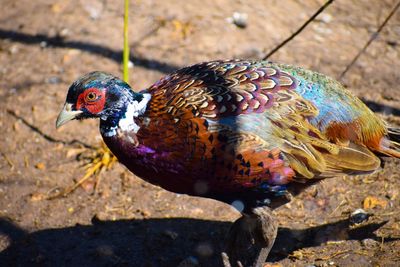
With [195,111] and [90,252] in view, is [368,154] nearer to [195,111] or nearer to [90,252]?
[195,111]

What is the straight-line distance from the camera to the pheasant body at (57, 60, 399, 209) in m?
3.61

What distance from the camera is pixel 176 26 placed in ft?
21.4

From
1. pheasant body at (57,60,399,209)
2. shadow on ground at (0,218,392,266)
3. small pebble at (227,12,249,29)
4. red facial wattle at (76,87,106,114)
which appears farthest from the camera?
small pebble at (227,12,249,29)

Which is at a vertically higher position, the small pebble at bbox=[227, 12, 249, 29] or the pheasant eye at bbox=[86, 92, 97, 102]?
the pheasant eye at bbox=[86, 92, 97, 102]

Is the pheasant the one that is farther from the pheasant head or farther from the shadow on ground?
the shadow on ground

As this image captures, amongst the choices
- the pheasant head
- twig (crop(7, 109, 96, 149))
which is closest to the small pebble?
twig (crop(7, 109, 96, 149))

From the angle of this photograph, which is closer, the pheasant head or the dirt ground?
the pheasant head

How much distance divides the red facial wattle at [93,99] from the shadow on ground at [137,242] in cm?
122

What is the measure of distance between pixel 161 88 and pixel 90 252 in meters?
1.39

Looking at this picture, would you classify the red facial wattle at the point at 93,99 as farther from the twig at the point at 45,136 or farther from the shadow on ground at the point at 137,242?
the twig at the point at 45,136

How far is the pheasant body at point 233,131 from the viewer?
3.61 m

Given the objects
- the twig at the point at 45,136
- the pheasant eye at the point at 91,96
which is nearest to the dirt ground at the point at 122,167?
the twig at the point at 45,136

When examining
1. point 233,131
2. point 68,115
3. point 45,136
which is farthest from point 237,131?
point 45,136

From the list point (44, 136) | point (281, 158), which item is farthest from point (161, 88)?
point (44, 136)
